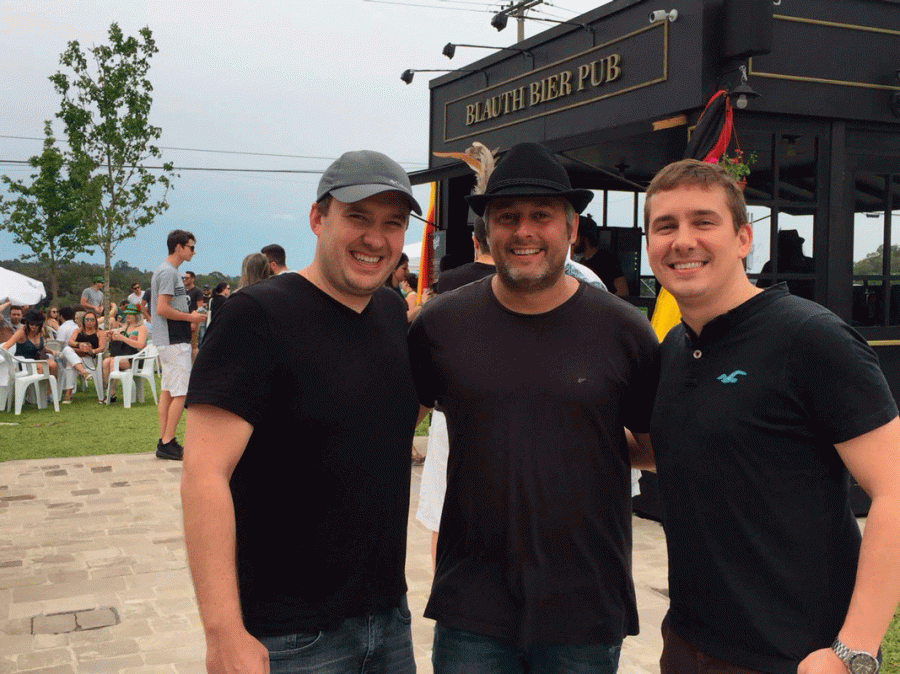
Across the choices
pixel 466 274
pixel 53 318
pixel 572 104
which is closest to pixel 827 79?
pixel 572 104

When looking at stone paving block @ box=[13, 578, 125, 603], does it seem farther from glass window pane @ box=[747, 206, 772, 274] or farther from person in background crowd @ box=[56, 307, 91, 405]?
person in background crowd @ box=[56, 307, 91, 405]

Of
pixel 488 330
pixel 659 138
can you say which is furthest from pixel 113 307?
pixel 488 330

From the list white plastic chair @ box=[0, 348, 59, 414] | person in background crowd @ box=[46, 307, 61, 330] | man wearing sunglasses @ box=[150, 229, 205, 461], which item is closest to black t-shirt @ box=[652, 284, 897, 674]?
man wearing sunglasses @ box=[150, 229, 205, 461]

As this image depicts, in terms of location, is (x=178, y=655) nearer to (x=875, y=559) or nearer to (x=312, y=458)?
(x=312, y=458)

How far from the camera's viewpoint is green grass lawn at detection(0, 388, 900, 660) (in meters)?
9.49

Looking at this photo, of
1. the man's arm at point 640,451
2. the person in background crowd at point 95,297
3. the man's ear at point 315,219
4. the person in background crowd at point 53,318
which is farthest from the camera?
the person in background crowd at point 95,297

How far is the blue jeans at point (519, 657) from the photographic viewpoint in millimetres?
2137

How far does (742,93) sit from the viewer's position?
582cm

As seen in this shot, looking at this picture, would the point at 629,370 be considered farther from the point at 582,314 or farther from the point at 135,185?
the point at 135,185

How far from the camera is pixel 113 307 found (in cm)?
1947

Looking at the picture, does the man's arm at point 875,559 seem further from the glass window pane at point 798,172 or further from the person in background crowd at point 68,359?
the person in background crowd at point 68,359

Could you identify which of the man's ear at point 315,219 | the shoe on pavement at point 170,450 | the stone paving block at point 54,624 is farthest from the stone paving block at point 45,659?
the shoe on pavement at point 170,450

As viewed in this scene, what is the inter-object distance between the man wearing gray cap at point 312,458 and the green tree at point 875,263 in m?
5.61

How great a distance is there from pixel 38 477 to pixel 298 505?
6.96 metres
